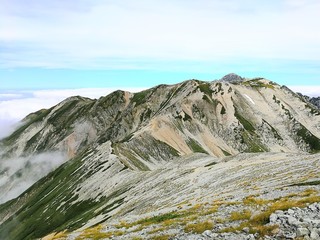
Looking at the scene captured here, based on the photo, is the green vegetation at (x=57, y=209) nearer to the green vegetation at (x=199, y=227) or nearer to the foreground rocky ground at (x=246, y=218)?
the foreground rocky ground at (x=246, y=218)

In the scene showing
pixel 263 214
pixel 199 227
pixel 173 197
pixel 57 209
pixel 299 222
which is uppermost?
pixel 299 222

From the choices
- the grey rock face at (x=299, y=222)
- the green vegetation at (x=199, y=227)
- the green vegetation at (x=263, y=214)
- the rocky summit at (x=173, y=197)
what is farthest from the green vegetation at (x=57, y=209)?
the grey rock face at (x=299, y=222)

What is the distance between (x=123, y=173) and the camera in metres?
118

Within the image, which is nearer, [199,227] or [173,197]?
[199,227]

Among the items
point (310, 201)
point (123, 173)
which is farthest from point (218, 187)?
point (123, 173)

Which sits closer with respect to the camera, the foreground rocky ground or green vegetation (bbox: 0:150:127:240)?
the foreground rocky ground

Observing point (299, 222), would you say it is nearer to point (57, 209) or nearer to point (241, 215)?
point (241, 215)

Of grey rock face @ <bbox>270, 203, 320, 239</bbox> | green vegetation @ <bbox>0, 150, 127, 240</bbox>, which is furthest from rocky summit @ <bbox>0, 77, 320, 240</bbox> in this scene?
green vegetation @ <bbox>0, 150, 127, 240</bbox>

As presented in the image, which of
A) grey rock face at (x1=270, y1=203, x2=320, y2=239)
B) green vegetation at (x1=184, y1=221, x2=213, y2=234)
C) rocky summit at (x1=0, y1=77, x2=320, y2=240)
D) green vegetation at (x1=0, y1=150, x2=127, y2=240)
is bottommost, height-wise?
green vegetation at (x1=0, y1=150, x2=127, y2=240)

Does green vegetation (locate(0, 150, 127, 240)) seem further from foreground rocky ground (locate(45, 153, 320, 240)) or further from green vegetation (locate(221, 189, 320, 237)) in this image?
green vegetation (locate(221, 189, 320, 237))

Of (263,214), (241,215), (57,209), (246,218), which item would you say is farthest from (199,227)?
(57,209)

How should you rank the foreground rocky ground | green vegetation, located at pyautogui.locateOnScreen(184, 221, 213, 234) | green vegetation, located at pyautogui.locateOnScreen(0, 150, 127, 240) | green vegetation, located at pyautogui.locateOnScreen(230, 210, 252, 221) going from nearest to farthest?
the foreground rocky ground
green vegetation, located at pyautogui.locateOnScreen(184, 221, 213, 234)
green vegetation, located at pyautogui.locateOnScreen(230, 210, 252, 221)
green vegetation, located at pyautogui.locateOnScreen(0, 150, 127, 240)

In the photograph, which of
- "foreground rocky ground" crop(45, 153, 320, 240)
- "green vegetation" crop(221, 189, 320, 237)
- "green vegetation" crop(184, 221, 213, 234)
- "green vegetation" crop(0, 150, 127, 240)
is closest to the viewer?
"foreground rocky ground" crop(45, 153, 320, 240)

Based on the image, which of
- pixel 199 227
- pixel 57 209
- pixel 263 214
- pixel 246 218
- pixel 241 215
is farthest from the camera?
pixel 57 209
